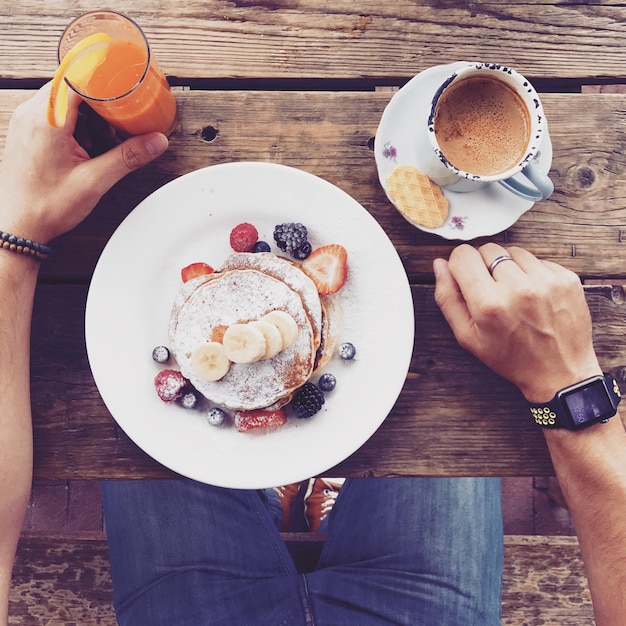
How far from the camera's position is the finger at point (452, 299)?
1.22 m

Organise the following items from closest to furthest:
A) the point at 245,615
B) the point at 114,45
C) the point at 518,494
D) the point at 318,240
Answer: the point at 114,45 → the point at 318,240 → the point at 245,615 → the point at 518,494

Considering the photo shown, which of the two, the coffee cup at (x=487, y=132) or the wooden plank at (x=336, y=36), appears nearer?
the coffee cup at (x=487, y=132)

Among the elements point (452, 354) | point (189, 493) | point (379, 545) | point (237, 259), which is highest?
point (237, 259)

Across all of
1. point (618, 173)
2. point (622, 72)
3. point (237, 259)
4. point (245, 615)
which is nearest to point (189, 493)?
point (245, 615)

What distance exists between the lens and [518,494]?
2104 millimetres

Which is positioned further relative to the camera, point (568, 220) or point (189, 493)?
point (189, 493)

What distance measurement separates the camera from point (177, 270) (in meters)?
1.25

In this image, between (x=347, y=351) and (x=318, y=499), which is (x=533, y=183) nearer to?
(x=347, y=351)

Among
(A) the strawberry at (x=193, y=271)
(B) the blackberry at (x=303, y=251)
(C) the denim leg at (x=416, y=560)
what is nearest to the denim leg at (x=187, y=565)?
(C) the denim leg at (x=416, y=560)

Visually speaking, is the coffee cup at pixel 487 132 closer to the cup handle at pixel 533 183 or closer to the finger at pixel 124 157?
the cup handle at pixel 533 183

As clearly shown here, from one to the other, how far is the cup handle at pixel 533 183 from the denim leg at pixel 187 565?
1109 mm

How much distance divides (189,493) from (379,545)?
558mm

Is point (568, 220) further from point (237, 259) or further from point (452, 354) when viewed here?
point (237, 259)

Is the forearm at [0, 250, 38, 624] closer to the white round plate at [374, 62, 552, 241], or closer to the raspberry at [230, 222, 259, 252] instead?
the raspberry at [230, 222, 259, 252]
